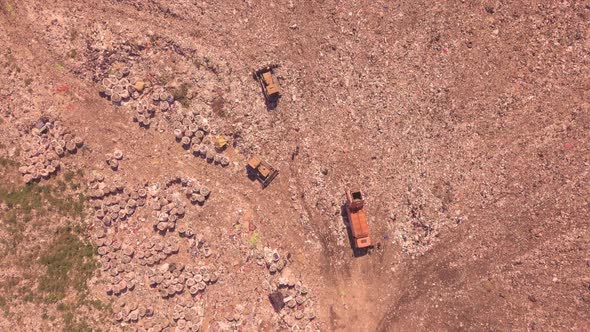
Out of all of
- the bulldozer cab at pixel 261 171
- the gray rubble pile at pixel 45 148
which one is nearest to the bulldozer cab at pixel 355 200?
the bulldozer cab at pixel 261 171

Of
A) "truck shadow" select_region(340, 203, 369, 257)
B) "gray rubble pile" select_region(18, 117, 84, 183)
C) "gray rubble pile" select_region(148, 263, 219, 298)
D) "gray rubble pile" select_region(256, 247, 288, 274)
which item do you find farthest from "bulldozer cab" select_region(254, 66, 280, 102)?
"gray rubble pile" select_region(18, 117, 84, 183)

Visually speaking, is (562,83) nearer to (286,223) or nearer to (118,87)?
(286,223)

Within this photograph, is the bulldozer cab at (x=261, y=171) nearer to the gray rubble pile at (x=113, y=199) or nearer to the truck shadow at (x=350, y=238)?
the truck shadow at (x=350, y=238)

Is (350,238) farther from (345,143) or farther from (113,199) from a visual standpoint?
(113,199)

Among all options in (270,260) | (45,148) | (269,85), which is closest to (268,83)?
(269,85)

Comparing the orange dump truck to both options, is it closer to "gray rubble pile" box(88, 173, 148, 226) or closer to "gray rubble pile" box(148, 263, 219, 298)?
"gray rubble pile" box(148, 263, 219, 298)

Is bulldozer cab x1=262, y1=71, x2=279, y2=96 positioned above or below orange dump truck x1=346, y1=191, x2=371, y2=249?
above

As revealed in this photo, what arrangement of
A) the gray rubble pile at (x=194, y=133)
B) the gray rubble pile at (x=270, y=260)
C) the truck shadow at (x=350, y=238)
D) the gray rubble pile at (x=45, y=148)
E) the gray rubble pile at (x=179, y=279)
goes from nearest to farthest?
the gray rubble pile at (x=45, y=148) < the gray rubble pile at (x=179, y=279) < the gray rubble pile at (x=270, y=260) < the gray rubble pile at (x=194, y=133) < the truck shadow at (x=350, y=238)
